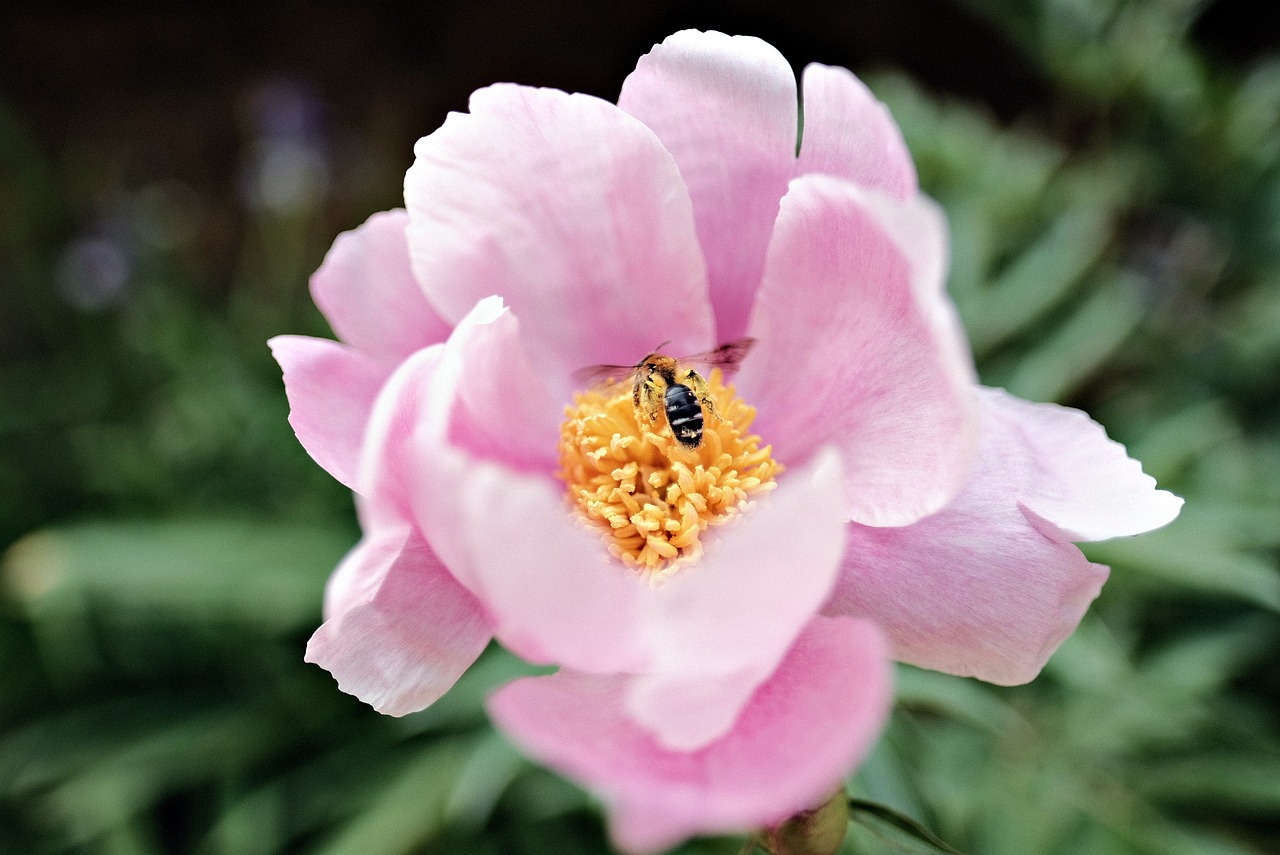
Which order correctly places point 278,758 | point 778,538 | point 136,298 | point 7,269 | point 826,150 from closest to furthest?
point 778,538, point 826,150, point 278,758, point 136,298, point 7,269

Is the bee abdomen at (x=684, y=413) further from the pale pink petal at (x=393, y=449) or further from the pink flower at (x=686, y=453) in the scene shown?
the pale pink petal at (x=393, y=449)

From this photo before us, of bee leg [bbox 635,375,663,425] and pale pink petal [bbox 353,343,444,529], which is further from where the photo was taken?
bee leg [bbox 635,375,663,425]

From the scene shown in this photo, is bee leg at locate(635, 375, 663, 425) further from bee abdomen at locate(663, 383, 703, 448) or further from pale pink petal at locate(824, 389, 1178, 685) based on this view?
pale pink petal at locate(824, 389, 1178, 685)

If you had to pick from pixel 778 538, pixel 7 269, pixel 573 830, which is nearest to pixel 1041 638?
pixel 778 538

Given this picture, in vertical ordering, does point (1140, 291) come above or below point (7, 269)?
above

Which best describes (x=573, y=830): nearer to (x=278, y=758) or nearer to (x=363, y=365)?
(x=278, y=758)

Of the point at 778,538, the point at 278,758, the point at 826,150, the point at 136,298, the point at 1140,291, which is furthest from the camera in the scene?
the point at 136,298

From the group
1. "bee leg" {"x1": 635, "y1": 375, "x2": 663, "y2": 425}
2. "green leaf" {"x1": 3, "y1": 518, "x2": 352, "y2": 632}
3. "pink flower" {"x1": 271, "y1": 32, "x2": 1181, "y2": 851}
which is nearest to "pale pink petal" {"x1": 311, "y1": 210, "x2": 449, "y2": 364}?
"pink flower" {"x1": 271, "y1": 32, "x2": 1181, "y2": 851}
